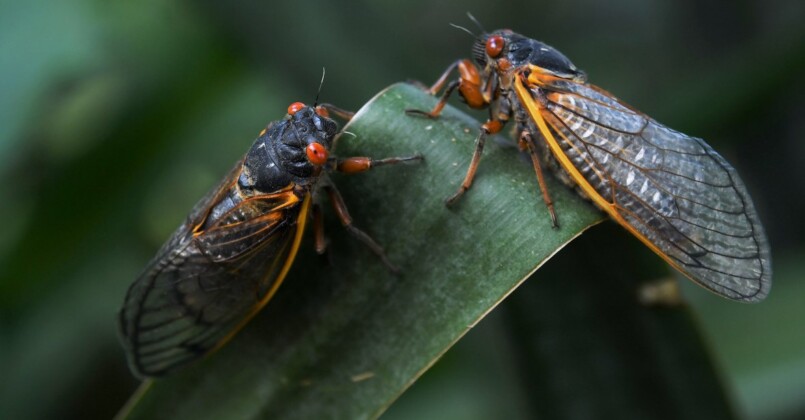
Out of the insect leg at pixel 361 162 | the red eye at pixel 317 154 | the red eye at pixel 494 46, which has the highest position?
the red eye at pixel 317 154

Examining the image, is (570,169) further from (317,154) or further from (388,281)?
(317,154)

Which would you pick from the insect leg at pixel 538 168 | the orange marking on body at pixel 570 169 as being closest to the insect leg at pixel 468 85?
the orange marking on body at pixel 570 169

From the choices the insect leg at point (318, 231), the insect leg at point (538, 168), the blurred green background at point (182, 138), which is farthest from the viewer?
the blurred green background at point (182, 138)

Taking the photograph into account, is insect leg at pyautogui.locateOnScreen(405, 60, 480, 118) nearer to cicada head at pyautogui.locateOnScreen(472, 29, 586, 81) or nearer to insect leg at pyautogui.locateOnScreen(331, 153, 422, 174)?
cicada head at pyautogui.locateOnScreen(472, 29, 586, 81)

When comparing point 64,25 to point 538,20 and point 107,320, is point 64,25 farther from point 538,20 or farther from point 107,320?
point 538,20

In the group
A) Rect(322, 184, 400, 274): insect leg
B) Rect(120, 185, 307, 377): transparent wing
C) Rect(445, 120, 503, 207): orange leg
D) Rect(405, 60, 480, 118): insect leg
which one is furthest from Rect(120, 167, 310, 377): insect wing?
Rect(405, 60, 480, 118): insect leg

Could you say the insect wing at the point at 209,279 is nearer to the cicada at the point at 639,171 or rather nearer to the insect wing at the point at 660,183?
the cicada at the point at 639,171

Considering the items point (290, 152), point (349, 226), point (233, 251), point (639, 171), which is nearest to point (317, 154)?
point (290, 152)
